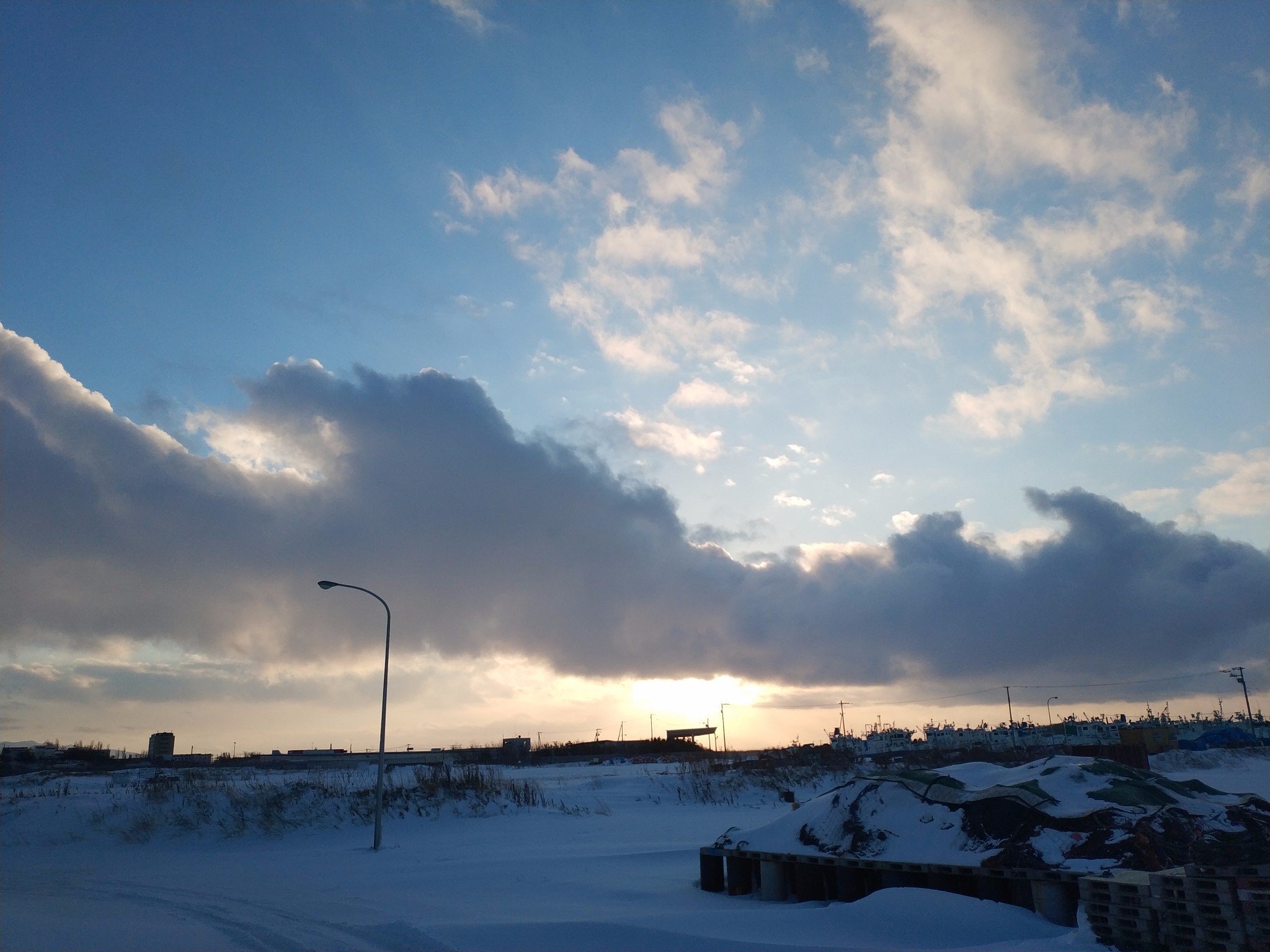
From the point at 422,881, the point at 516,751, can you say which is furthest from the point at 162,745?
the point at 422,881

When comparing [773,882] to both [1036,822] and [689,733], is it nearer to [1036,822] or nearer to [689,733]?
[1036,822]

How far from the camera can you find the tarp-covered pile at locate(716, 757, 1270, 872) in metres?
15.3

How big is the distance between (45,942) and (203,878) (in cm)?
1253

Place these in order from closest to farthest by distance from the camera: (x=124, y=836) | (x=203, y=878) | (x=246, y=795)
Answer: (x=203, y=878) < (x=124, y=836) < (x=246, y=795)

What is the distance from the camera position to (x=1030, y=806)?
16484 mm

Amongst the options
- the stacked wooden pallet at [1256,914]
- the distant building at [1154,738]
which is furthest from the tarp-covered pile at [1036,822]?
the distant building at [1154,738]

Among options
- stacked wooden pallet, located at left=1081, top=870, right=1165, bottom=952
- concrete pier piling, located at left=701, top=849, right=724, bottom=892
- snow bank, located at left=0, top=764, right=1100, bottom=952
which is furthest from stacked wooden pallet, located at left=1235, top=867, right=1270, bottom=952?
concrete pier piling, located at left=701, top=849, right=724, bottom=892

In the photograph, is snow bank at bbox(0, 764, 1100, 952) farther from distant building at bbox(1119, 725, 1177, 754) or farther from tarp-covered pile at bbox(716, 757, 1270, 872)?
distant building at bbox(1119, 725, 1177, 754)

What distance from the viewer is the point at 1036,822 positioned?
52.9 ft

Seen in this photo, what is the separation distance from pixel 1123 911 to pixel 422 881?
1621 centimetres

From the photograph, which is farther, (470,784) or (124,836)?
(470,784)

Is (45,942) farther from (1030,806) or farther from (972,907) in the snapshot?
(1030,806)

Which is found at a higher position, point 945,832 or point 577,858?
point 945,832

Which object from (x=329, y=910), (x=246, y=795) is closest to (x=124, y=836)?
(x=246, y=795)
